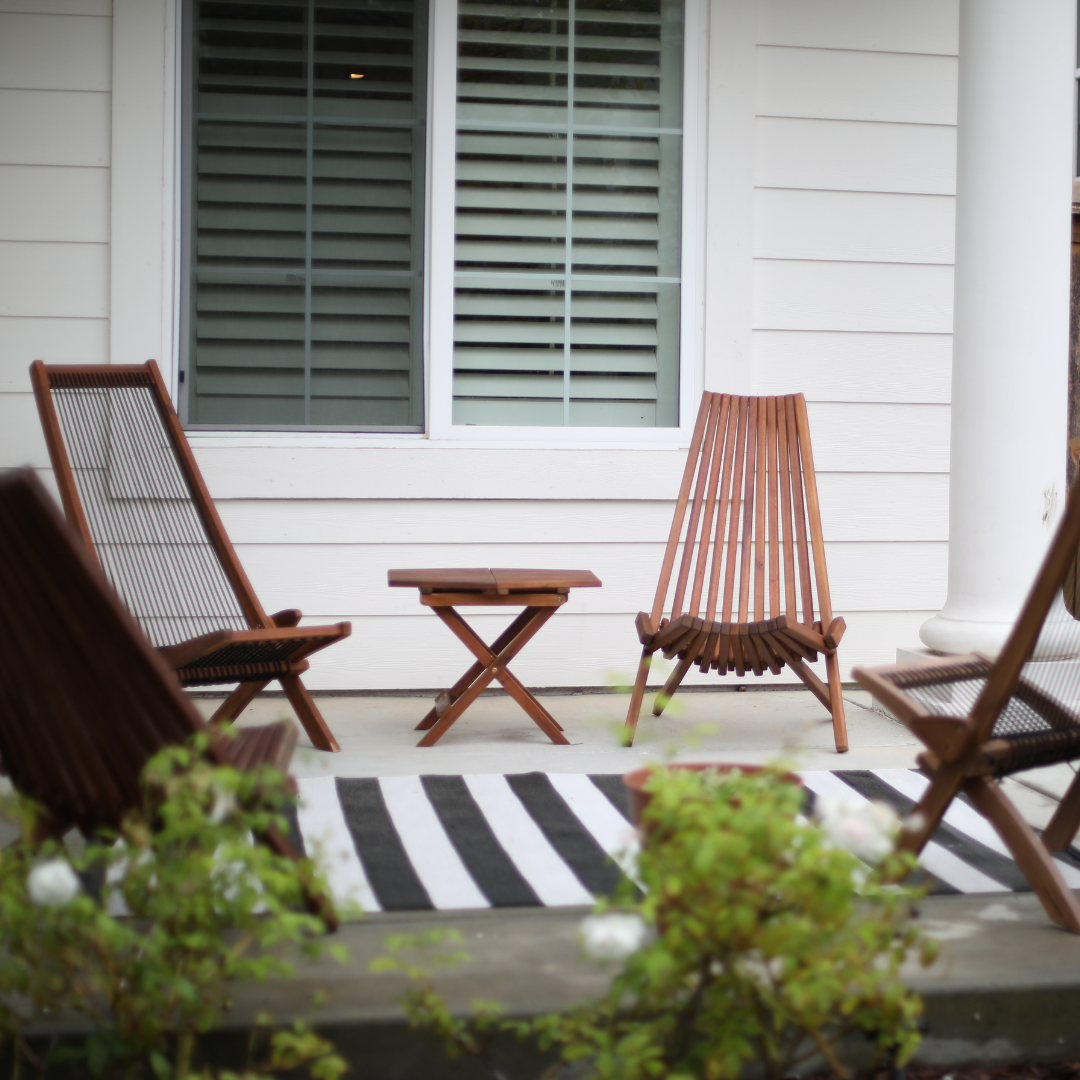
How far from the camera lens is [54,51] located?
3.78 m

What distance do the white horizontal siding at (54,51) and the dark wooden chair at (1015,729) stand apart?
10.6ft

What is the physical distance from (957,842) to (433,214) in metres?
2.73

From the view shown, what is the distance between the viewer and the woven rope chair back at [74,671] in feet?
4.76

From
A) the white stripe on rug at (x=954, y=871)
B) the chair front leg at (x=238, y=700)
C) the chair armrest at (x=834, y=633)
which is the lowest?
the white stripe on rug at (x=954, y=871)

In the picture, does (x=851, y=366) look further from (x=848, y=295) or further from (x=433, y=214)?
(x=433, y=214)

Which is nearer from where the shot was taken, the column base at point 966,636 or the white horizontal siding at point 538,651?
the column base at point 966,636

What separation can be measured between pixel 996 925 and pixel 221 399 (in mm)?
3028

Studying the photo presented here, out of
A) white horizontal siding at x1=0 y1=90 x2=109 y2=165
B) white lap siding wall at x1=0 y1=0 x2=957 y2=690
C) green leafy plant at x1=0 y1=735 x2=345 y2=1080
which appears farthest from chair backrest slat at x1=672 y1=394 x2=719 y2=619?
green leafy plant at x1=0 y1=735 x2=345 y2=1080

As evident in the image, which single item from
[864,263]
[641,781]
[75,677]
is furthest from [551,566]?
[75,677]

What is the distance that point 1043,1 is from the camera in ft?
10.6

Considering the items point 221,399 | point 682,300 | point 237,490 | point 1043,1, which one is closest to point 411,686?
point 237,490

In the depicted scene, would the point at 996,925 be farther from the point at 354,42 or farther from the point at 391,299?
the point at 354,42

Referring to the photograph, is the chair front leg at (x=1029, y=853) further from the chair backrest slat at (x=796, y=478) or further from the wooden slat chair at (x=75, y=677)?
the chair backrest slat at (x=796, y=478)

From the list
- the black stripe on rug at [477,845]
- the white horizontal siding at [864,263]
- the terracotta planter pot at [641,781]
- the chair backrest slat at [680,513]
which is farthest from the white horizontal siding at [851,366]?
the terracotta planter pot at [641,781]
